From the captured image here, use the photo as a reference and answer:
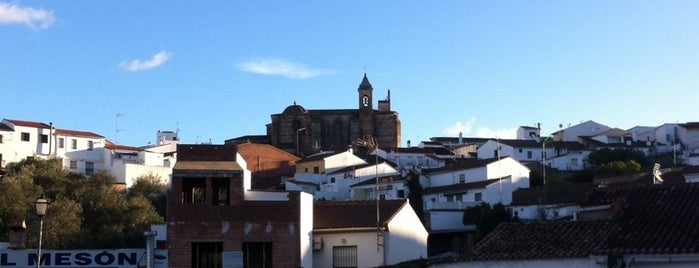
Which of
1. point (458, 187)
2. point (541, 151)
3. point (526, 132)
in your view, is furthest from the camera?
point (526, 132)

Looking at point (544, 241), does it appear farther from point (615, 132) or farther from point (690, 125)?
point (615, 132)

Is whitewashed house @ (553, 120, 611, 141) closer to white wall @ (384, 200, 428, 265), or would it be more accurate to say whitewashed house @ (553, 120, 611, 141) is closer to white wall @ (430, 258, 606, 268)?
white wall @ (384, 200, 428, 265)

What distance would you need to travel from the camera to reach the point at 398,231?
116 feet

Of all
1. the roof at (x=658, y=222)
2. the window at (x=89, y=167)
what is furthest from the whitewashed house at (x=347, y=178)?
the roof at (x=658, y=222)

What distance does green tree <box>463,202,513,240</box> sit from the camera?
58094 mm

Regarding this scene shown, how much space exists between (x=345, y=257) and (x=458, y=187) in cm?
3594

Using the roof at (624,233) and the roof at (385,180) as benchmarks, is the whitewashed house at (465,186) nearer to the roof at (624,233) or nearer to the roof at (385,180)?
the roof at (385,180)

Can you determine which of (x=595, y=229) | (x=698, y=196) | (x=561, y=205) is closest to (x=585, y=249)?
(x=595, y=229)

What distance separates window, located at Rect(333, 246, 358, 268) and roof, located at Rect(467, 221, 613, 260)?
12.0m

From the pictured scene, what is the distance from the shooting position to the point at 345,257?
113 ft

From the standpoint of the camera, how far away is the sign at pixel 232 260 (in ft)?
102

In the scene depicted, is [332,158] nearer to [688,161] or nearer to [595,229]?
[688,161]

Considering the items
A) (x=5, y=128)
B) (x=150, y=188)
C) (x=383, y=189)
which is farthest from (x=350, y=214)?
(x=5, y=128)

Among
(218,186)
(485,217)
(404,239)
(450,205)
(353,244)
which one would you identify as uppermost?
(218,186)
